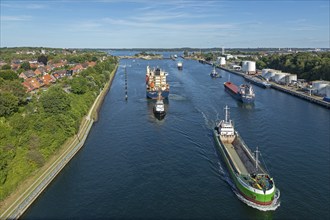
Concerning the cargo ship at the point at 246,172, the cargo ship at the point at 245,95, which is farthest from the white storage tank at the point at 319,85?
the cargo ship at the point at 246,172

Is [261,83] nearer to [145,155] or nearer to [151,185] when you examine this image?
[145,155]

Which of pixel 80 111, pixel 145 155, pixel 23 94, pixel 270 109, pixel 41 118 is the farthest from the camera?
pixel 270 109

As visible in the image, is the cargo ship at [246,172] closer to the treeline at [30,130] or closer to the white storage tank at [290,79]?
the treeline at [30,130]

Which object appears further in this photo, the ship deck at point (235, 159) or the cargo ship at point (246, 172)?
the ship deck at point (235, 159)

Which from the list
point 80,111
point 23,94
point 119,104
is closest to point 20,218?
point 80,111

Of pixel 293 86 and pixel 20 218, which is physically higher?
pixel 293 86

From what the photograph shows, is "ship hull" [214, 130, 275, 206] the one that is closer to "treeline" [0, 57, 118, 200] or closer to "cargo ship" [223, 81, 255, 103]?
"treeline" [0, 57, 118, 200]
